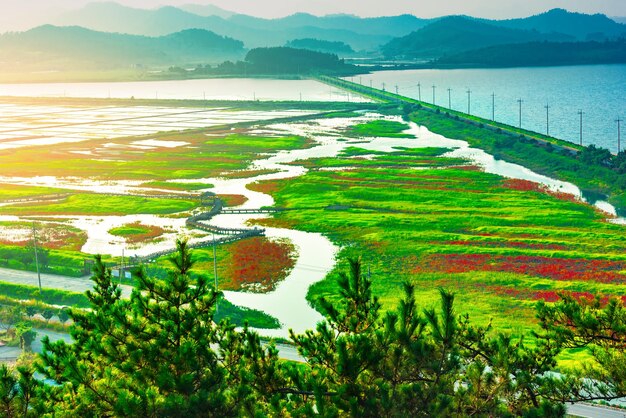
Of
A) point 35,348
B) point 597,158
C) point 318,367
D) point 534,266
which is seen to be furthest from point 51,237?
point 597,158

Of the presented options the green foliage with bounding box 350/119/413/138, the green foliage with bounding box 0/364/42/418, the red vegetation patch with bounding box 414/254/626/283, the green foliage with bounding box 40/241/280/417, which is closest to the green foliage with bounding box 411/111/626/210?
the green foliage with bounding box 350/119/413/138

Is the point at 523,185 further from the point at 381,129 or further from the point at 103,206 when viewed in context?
the point at 381,129

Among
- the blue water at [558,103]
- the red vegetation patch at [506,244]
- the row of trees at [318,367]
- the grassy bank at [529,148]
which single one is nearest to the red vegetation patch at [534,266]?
the red vegetation patch at [506,244]

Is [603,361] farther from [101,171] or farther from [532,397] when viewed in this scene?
[101,171]

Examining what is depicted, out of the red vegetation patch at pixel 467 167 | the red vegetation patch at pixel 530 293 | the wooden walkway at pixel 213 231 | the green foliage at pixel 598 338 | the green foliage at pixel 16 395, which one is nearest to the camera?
the green foliage at pixel 16 395

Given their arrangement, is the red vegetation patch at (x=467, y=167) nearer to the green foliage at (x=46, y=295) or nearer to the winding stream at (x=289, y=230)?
the winding stream at (x=289, y=230)

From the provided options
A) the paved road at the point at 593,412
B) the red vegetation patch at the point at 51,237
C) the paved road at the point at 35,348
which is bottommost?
the paved road at the point at 593,412

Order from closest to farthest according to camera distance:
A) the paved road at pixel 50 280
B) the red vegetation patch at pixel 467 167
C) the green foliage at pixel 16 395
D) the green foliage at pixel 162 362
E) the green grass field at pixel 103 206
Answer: the green foliage at pixel 16 395
the green foliage at pixel 162 362
the paved road at pixel 50 280
the green grass field at pixel 103 206
the red vegetation patch at pixel 467 167
